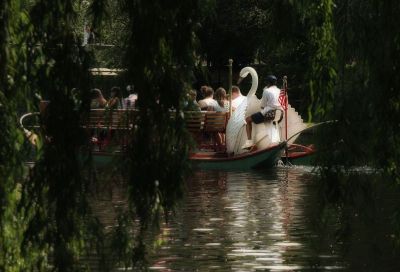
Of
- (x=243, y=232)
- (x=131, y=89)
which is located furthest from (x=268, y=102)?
(x=131, y=89)

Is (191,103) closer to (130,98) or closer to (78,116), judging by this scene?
(130,98)

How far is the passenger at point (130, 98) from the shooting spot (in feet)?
25.4

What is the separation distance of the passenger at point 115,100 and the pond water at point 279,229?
0.53 meters

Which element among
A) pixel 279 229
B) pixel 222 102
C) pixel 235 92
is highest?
pixel 235 92

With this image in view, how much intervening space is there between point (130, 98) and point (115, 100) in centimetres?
18

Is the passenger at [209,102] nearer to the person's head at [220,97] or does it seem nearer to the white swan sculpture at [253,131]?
the person's head at [220,97]

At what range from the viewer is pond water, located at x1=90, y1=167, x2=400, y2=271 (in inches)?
329

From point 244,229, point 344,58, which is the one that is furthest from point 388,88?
point 244,229

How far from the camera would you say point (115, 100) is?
802 cm

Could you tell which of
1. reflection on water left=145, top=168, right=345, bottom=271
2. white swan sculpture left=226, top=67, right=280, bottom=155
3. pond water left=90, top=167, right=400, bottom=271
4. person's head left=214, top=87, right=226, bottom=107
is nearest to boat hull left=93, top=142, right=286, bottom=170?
white swan sculpture left=226, top=67, right=280, bottom=155

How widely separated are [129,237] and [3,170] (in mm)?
727

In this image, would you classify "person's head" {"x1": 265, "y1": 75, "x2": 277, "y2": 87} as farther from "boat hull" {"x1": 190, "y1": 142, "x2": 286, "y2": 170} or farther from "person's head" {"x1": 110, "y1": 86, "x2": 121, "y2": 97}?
"person's head" {"x1": 110, "y1": 86, "x2": 121, "y2": 97}

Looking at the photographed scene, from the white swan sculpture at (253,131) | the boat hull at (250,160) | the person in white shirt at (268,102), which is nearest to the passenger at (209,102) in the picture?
the white swan sculpture at (253,131)

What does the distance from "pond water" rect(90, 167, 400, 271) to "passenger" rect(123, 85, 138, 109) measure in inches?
18.6
